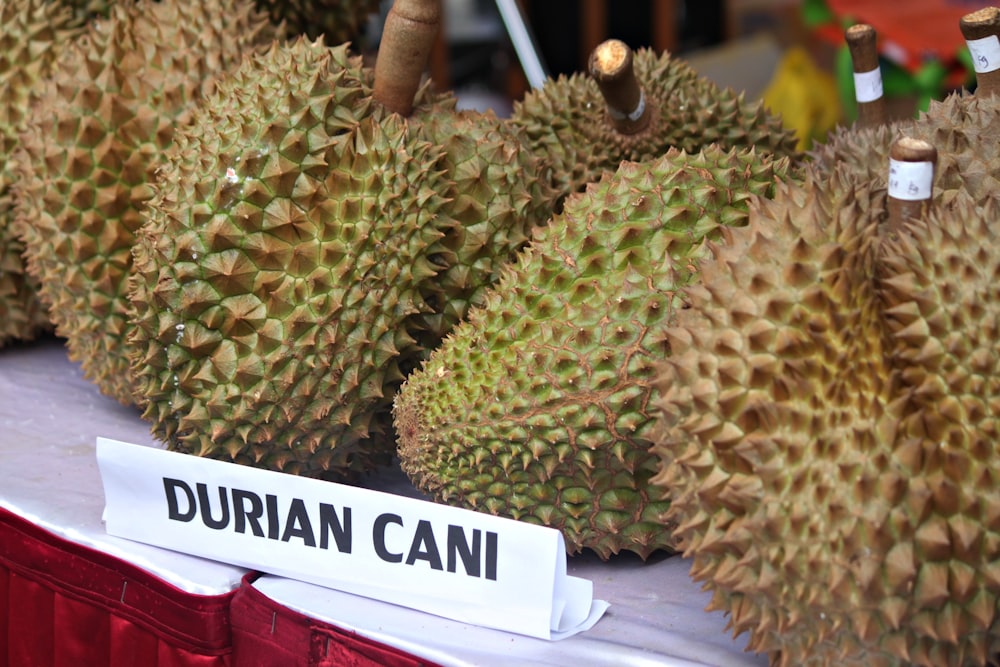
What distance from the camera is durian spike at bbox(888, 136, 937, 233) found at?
1.02 m

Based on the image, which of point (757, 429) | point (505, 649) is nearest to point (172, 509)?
point (505, 649)

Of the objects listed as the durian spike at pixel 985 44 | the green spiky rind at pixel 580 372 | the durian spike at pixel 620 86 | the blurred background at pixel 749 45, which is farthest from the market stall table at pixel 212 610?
the blurred background at pixel 749 45

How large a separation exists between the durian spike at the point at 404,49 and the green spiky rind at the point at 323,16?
0.61m

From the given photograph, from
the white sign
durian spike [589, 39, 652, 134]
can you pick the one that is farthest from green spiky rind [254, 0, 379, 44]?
the white sign

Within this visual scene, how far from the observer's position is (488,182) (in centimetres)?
149

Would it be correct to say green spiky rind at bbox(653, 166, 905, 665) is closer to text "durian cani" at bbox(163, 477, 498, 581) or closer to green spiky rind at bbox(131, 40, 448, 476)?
text "durian cani" at bbox(163, 477, 498, 581)

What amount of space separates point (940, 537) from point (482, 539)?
1.58 feet

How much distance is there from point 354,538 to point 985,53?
3.40 feet

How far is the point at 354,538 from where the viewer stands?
1.22 metres

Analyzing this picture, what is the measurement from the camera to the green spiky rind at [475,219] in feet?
4.81

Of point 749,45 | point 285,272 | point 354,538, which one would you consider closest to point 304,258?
point 285,272

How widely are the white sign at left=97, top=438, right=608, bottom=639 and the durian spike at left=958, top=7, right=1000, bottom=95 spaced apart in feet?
2.80

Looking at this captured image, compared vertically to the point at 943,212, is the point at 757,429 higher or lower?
lower

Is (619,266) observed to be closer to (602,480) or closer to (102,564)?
(602,480)
